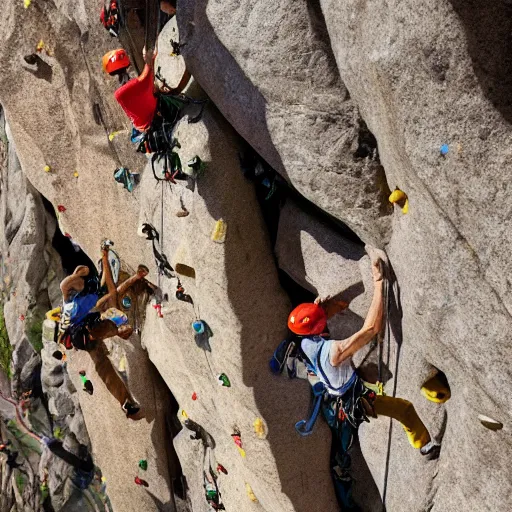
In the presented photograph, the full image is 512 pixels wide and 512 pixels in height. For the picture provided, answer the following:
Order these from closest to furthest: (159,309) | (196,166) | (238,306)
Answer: (196,166), (238,306), (159,309)

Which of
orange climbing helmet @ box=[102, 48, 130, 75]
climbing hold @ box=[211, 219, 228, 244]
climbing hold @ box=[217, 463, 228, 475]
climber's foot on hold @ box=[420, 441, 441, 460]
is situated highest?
orange climbing helmet @ box=[102, 48, 130, 75]

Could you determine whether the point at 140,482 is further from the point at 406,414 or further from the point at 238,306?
the point at 406,414

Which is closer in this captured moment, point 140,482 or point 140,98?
point 140,98

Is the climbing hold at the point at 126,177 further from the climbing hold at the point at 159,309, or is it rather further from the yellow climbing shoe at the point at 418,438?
the yellow climbing shoe at the point at 418,438

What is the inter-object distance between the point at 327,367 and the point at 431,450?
4.57ft

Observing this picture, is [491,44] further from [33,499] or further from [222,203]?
[33,499]

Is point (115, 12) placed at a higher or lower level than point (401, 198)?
higher

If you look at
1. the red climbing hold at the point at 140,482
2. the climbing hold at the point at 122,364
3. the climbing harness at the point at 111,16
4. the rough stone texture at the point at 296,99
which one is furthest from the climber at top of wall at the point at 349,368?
the red climbing hold at the point at 140,482

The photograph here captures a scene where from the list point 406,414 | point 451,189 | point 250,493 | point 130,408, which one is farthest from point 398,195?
point 130,408

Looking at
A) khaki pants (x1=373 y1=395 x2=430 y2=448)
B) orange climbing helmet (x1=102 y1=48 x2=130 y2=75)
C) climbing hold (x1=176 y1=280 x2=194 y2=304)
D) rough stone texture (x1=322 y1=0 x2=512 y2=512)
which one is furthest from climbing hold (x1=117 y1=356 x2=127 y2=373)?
rough stone texture (x1=322 y1=0 x2=512 y2=512)

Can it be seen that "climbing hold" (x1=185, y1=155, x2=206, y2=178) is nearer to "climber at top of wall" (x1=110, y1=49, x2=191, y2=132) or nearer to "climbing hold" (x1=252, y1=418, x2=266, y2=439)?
"climber at top of wall" (x1=110, y1=49, x2=191, y2=132)

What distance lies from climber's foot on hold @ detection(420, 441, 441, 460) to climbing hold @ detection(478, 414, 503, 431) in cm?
110

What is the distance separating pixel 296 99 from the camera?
5.55 meters

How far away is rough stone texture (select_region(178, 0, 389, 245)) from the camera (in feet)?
17.3
